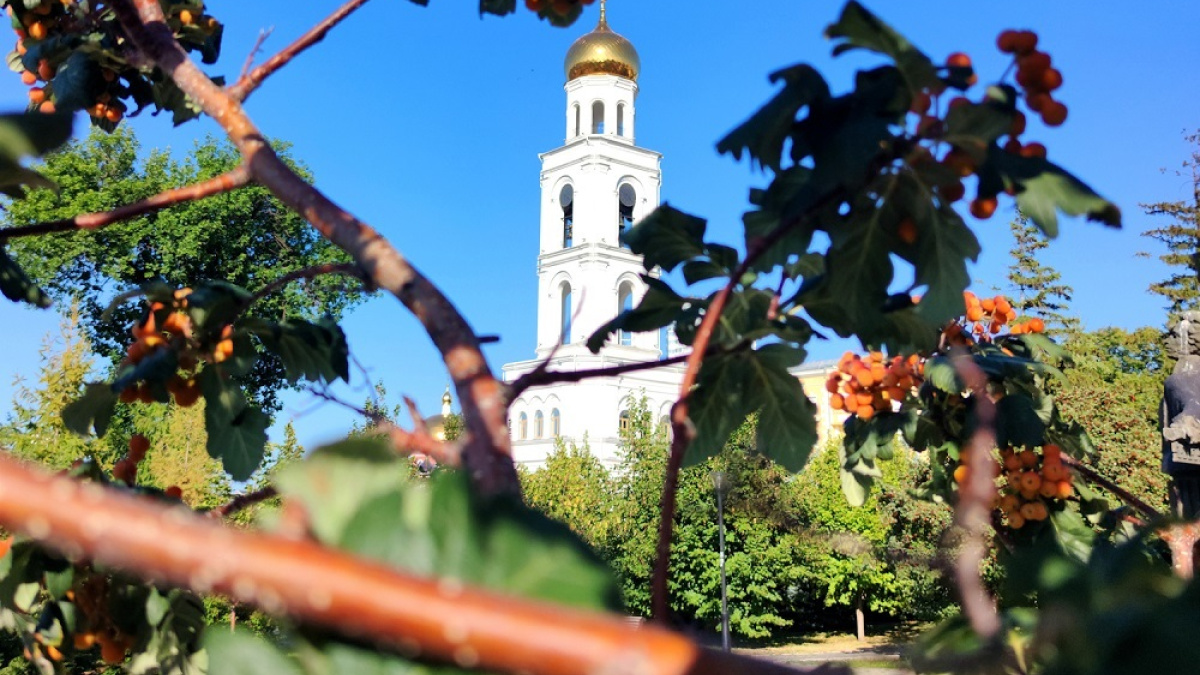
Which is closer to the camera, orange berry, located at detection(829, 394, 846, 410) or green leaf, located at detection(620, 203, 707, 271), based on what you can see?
green leaf, located at detection(620, 203, 707, 271)

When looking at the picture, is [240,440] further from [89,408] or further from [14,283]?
[14,283]

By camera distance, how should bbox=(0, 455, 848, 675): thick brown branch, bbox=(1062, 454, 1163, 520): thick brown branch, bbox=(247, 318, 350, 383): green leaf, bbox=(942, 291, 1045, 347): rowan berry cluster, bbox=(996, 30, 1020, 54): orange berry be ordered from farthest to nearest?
bbox=(942, 291, 1045, 347): rowan berry cluster → bbox=(1062, 454, 1163, 520): thick brown branch → bbox=(247, 318, 350, 383): green leaf → bbox=(996, 30, 1020, 54): orange berry → bbox=(0, 455, 848, 675): thick brown branch

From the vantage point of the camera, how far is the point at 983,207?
3.17ft

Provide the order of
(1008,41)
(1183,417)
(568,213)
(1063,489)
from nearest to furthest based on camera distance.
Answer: (1008,41) → (1063,489) → (1183,417) → (568,213)

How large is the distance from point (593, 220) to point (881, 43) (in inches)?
1404

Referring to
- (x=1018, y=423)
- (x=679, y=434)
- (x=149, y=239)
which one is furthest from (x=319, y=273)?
(x=149, y=239)

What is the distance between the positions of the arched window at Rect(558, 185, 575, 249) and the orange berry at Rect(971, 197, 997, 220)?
36.0 m

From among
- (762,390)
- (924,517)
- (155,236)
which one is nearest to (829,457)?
Answer: (924,517)

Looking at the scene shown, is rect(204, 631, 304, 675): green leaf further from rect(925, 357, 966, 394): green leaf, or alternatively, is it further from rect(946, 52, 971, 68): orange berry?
rect(925, 357, 966, 394): green leaf

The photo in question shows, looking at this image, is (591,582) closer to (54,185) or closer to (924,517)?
(54,185)

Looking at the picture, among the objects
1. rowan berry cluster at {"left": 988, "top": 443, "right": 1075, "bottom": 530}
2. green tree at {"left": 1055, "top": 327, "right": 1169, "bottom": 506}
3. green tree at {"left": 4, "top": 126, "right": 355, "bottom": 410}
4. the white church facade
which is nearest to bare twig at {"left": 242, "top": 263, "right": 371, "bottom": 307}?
rowan berry cluster at {"left": 988, "top": 443, "right": 1075, "bottom": 530}

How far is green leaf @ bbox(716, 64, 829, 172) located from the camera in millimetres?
928

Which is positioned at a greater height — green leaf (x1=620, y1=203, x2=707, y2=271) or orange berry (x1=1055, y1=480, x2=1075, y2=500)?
green leaf (x1=620, y1=203, x2=707, y2=271)

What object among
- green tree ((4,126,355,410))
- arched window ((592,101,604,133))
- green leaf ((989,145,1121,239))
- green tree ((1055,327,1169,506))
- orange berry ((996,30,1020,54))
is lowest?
green leaf ((989,145,1121,239))
